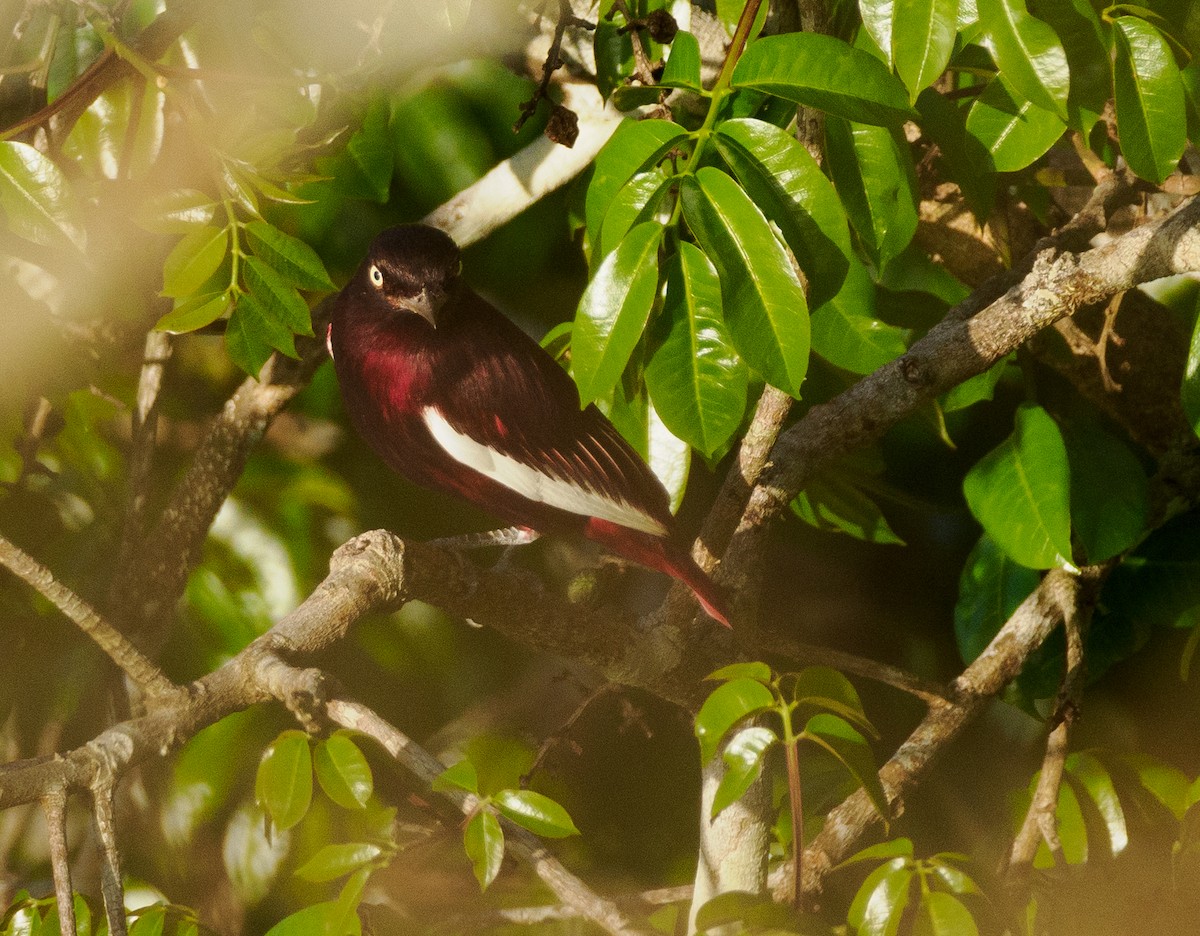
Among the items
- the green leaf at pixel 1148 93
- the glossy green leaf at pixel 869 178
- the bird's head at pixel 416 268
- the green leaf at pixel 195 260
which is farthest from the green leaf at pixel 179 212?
the green leaf at pixel 1148 93

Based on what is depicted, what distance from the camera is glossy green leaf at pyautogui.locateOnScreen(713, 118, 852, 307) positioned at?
45cm

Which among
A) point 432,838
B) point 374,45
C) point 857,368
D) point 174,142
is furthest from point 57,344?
point 857,368

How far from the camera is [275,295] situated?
2.02 feet

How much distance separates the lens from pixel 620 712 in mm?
807

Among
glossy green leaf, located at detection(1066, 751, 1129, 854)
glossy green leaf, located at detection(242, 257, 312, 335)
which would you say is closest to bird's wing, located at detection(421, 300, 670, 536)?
glossy green leaf, located at detection(242, 257, 312, 335)

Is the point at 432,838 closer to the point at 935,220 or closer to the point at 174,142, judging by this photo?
the point at 174,142

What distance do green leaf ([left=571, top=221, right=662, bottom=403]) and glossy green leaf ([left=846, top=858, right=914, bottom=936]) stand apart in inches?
12.1

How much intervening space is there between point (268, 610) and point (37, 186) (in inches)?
14.8

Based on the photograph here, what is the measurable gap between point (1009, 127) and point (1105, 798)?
0.49 meters

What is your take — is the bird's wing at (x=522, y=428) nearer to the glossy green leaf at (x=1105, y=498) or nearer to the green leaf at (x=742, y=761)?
the green leaf at (x=742, y=761)

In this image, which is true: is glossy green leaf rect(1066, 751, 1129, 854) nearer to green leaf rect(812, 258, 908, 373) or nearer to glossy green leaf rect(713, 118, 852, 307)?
green leaf rect(812, 258, 908, 373)

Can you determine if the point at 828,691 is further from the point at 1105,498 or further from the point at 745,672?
the point at 1105,498

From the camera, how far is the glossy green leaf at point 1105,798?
0.75m

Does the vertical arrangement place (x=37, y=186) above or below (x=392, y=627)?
above
